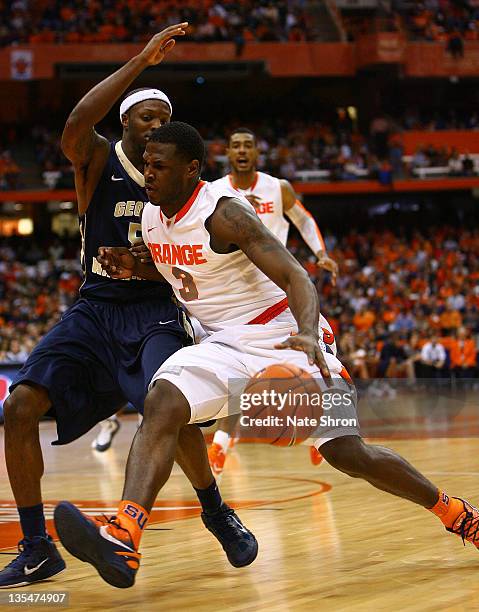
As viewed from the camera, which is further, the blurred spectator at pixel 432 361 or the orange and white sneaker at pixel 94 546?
the blurred spectator at pixel 432 361

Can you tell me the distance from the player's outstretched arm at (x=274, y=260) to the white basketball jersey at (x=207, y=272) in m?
0.07

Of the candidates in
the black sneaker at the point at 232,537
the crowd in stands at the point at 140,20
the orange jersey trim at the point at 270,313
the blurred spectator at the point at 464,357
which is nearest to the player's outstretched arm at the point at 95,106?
the orange jersey trim at the point at 270,313

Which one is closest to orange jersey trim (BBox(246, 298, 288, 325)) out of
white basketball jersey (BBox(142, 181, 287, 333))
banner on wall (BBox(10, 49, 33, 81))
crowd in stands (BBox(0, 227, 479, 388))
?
white basketball jersey (BBox(142, 181, 287, 333))

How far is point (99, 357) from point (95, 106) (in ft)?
3.69

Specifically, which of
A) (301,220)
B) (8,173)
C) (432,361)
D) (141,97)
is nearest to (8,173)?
(8,173)

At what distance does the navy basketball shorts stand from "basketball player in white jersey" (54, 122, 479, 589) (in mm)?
194

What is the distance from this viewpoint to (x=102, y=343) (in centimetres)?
480

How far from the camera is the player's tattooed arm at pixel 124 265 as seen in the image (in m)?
4.86

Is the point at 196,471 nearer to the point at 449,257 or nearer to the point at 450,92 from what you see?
the point at 449,257

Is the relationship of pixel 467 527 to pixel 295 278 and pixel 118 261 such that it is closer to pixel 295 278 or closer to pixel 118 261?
pixel 295 278

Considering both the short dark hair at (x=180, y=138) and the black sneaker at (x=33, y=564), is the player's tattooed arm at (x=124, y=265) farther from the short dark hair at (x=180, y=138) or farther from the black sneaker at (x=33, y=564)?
Result: the black sneaker at (x=33, y=564)

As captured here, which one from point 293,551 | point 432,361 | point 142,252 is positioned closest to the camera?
point 142,252

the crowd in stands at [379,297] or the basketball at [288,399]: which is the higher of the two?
the basketball at [288,399]

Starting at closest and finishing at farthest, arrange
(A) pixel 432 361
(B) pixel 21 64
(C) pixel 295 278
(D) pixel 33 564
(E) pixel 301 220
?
1. (C) pixel 295 278
2. (D) pixel 33 564
3. (E) pixel 301 220
4. (A) pixel 432 361
5. (B) pixel 21 64
